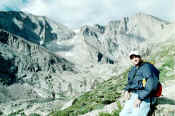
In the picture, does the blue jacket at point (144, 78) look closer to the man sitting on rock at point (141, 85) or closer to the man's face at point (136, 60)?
the man sitting on rock at point (141, 85)

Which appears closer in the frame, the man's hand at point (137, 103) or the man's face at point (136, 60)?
the man's hand at point (137, 103)

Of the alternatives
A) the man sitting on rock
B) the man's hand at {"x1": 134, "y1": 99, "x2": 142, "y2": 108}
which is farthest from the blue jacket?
the man's hand at {"x1": 134, "y1": 99, "x2": 142, "y2": 108}

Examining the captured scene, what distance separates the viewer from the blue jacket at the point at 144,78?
5.39 metres

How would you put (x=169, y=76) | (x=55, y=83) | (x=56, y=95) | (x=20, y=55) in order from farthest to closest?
(x=20, y=55)
(x=55, y=83)
(x=56, y=95)
(x=169, y=76)

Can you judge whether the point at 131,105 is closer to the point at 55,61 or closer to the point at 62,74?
the point at 62,74

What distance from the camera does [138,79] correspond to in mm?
5824

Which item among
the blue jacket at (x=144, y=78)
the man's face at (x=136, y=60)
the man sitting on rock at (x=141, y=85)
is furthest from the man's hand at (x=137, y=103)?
the man's face at (x=136, y=60)

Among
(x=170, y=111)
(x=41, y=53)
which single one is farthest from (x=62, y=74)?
(x=170, y=111)

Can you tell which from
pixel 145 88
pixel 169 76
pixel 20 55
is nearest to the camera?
pixel 145 88

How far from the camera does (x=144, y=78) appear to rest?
5.58 metres

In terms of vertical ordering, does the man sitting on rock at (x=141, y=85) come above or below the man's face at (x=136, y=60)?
below

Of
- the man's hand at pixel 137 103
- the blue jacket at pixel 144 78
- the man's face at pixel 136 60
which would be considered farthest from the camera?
the man's face at pixel 136 60

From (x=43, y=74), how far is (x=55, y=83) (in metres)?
14.8

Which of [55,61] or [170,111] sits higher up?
[55,61]
